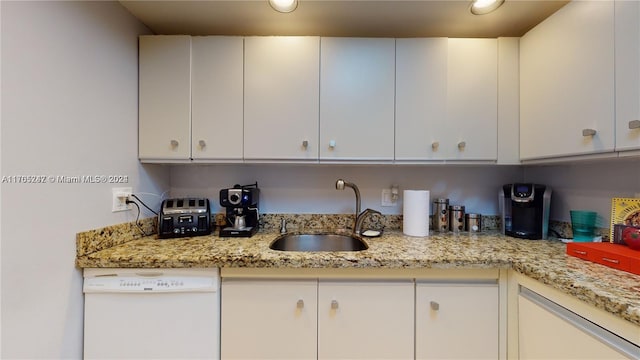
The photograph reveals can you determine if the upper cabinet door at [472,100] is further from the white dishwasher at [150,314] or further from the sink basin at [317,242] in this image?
the white dishwasher at [150,314]

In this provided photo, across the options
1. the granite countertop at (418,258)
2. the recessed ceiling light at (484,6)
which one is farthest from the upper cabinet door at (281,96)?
the recessed ceiling light at (484,6)

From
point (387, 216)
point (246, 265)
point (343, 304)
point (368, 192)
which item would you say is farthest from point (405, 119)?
point (246, 265)

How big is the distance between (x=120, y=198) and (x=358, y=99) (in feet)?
4.37

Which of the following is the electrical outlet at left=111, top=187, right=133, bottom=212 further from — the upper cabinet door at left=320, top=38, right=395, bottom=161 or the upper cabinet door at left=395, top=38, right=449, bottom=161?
the upper cabinet door at left=395, top=38, right=449, bottom=161

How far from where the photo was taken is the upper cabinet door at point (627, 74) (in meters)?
0.86

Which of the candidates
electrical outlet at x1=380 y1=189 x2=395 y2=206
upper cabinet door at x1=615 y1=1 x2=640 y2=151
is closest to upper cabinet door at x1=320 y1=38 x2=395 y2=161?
electrical outlet at x1=380 y1=189 x2=395 y2=206

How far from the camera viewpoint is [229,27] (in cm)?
145

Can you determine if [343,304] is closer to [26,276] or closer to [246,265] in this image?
[246,265]

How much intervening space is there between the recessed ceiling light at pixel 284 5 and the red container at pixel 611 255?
1.66m

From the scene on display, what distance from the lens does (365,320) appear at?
1072mm

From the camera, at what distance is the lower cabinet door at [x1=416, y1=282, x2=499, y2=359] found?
1.07 meters

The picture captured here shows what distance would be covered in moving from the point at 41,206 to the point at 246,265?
77 cm

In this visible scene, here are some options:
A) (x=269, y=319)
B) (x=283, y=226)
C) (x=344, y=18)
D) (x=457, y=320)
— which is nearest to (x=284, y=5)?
(x=344, y=18)

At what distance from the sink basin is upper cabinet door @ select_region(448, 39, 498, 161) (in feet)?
2.52
